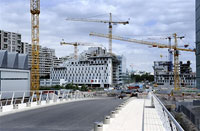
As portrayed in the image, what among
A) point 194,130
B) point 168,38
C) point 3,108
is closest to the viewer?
point 3,108

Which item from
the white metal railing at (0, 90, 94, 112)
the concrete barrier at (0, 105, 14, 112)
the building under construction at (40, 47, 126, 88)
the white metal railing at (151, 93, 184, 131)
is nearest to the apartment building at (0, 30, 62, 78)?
the building under construction at (40, 47, 126, 88)

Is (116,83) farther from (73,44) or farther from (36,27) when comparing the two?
→ (36,27)

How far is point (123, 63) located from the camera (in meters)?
183

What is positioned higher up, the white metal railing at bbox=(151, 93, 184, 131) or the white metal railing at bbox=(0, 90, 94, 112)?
the white metal railing at bbox=(151, 93, 184, 131)

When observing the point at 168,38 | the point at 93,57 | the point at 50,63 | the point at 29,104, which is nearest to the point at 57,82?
the point at 93,57

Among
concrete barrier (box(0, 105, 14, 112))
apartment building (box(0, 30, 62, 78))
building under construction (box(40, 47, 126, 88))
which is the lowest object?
concrete barrier (box(0, 105, 14, 112))

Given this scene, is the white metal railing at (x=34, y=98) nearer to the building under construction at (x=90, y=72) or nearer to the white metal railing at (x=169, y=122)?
the white metal railing at (x=169, y=122)

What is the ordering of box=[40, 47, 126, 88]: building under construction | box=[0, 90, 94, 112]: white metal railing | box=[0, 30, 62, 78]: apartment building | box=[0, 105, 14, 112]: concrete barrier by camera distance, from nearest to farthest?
box=[0, 105, 14, 112]: concrete barrier
box=[0, 90, 94, 112]: white metal railing
box=[0, 30, 62, 78]: apartment building
box=[40, 47, 126, 88]: building under construction

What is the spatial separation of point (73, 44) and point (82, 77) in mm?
35025

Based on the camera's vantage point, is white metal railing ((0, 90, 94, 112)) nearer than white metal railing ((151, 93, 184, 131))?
No

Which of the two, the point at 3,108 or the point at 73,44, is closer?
the point at 3,108

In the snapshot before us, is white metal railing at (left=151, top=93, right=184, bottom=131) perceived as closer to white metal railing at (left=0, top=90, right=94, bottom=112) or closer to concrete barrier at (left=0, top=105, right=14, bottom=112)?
concrete barrier at (left=0, top=105, right=14, bottom=112)

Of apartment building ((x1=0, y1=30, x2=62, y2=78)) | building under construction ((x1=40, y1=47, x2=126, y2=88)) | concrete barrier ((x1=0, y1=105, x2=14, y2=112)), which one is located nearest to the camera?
concrete barrier ((x1=0, y1=105, x2=14, y2=112))

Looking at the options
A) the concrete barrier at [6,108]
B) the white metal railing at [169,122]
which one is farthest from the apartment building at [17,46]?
the white metal railing at [169,122]
